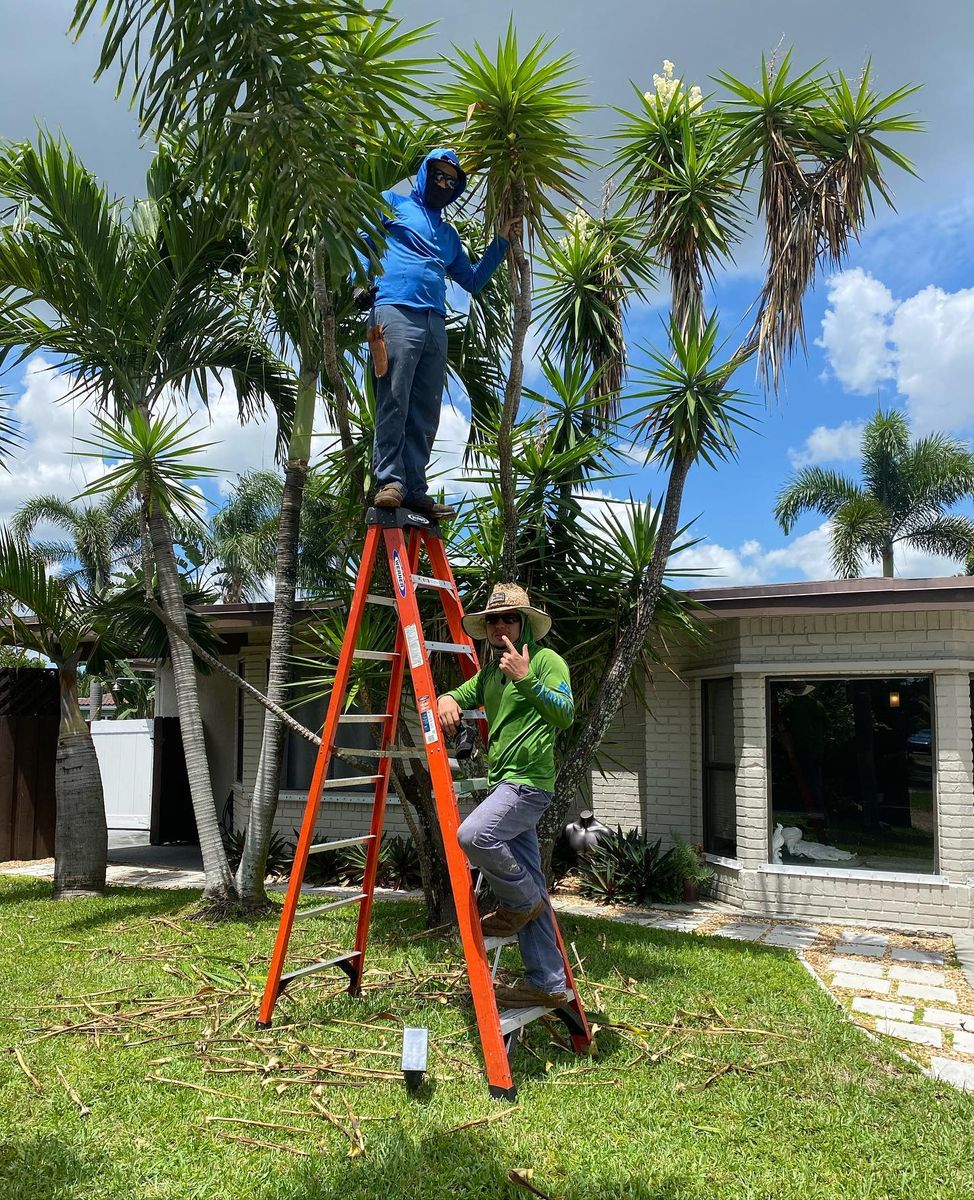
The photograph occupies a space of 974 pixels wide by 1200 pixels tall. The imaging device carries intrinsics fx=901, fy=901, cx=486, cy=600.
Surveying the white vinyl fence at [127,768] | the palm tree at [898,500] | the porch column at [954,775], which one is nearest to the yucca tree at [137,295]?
the porch column at [954,775]

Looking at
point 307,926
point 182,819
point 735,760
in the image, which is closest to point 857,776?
point 735,760

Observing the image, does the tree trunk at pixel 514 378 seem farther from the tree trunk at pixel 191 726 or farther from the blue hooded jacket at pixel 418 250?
the tree trunk at pixel 191 726

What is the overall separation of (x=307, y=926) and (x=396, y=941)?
886mm

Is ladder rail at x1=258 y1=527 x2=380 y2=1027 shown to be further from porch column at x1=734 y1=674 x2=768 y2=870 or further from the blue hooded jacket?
porch column at x1=734 y1=674 x2=768 y2=870

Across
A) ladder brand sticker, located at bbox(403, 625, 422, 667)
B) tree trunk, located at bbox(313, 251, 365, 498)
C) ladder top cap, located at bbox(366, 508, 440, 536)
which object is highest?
tree trunk, located at bbox(313, 251, 365, 498)

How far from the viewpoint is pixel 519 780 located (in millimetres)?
3875

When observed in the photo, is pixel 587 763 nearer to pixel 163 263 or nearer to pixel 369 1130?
pixel 369 1130

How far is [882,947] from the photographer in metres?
6.76

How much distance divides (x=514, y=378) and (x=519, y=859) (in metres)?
2.71

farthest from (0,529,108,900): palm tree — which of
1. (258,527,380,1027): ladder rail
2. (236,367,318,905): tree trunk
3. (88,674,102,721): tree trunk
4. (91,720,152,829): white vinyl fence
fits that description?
(88,674,102,721): tree trunk

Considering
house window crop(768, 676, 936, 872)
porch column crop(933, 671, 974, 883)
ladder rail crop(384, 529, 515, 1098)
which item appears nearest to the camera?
ladder rail crop(384, 529, 515, 1098)

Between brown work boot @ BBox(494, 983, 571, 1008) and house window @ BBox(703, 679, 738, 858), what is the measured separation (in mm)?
4607

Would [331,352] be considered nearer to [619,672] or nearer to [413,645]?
[413,645]

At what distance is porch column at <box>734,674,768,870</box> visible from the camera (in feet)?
25.9
